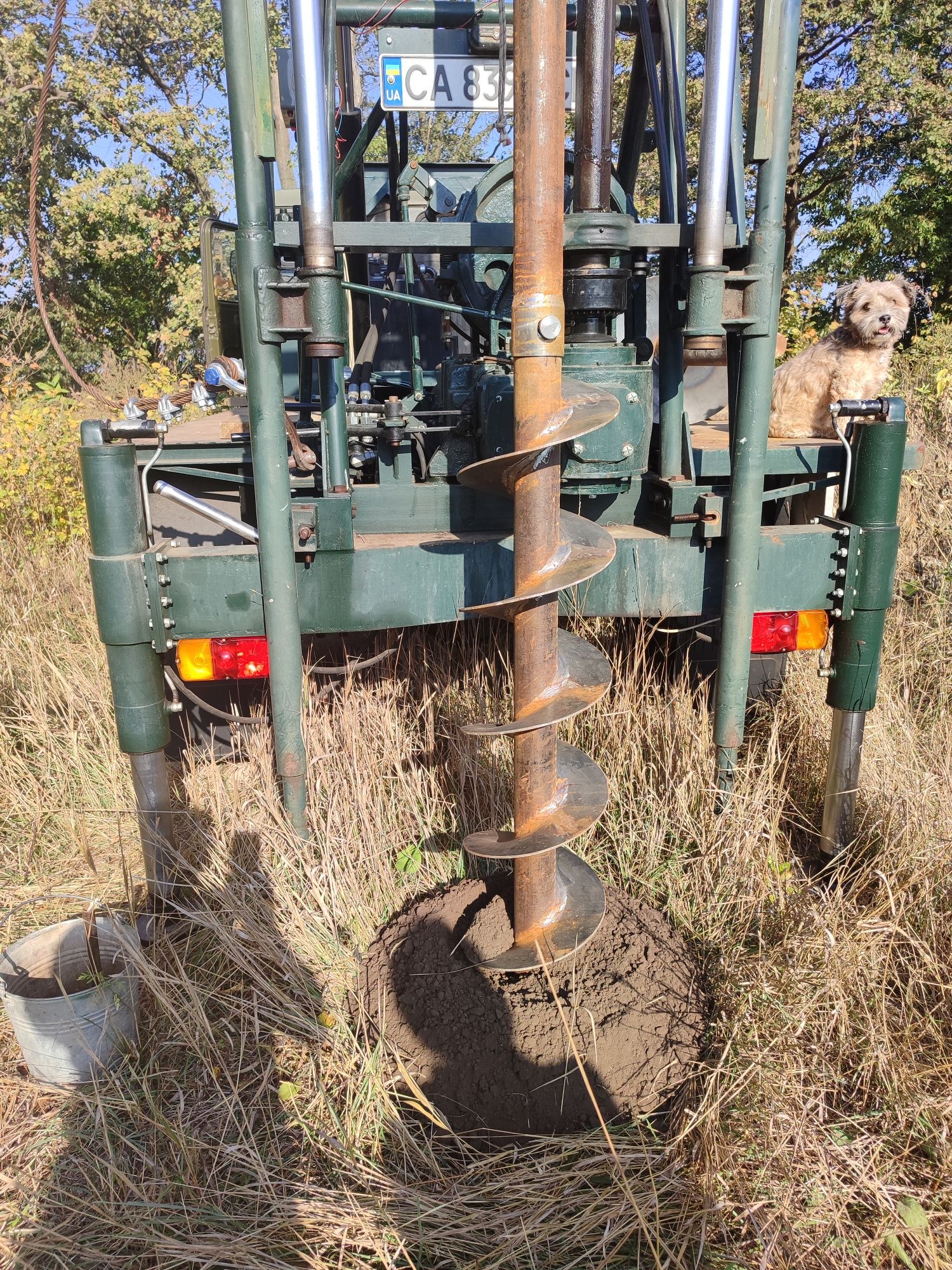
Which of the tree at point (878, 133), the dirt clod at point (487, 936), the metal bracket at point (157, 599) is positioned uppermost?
the tree at point (878, 133)

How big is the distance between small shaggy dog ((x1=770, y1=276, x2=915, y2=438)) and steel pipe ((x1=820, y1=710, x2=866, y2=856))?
6.11 feet

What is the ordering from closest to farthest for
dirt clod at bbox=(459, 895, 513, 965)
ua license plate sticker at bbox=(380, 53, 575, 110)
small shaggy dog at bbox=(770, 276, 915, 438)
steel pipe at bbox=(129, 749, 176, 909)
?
dirt clod at bbox=(459, 895, 513, 965) → steel pipe at bbox=(129, 749, 176, 909) → ua license plate sticker at bbox=(380, 53, 575, 110) → small shaggy dog at bbox=(770, 276, 915, 438)

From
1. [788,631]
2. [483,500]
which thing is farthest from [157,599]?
[788,631]

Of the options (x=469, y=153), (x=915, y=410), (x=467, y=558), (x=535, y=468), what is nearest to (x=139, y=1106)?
(x=467, y=558)

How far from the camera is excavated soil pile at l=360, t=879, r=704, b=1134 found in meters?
2.02

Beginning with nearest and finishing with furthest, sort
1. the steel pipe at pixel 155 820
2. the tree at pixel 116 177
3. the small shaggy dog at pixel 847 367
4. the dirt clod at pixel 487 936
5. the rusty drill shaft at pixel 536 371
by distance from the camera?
1. the rusty drill shaft at pixel 536 371
2. the dirt clod at pixel 487 936
3. the steel pipe at pixel 155 820
4. the small shaggy dog at pixel 847 367
5. the tree at pixel 116 177

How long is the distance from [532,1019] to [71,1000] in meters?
1.06

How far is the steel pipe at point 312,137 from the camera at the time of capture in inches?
80.7

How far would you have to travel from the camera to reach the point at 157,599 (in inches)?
91.0

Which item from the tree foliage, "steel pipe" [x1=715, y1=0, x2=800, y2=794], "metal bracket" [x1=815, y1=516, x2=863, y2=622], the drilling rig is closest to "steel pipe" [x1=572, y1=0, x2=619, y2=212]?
the drilling rig

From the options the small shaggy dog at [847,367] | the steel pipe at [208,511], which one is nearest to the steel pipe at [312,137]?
the steel pipe at [208,511]

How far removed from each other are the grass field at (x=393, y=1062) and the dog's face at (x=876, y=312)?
70.9 inches

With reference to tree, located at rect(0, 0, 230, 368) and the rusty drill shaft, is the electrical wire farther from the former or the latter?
tree, located at rect(0, 0, 230, 368)

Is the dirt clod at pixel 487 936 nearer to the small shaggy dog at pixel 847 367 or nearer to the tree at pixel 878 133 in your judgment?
the small shaggy dog at pixel 847 367
